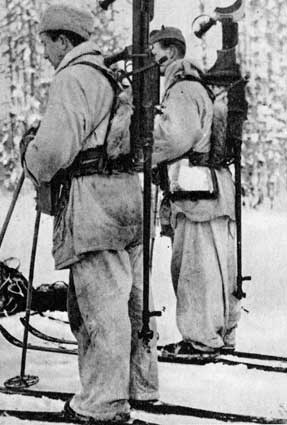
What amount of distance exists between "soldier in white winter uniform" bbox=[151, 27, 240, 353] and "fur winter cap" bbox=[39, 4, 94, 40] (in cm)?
122

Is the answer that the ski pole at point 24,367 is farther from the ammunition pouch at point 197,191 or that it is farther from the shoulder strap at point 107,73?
the ammunition pouch at point 197,191

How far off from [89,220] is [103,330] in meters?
0.45

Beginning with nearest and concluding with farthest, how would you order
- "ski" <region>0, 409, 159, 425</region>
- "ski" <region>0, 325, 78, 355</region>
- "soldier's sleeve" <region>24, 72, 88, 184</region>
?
"soldier's sleeve" <region>24, 72, 88, 184</region>
"ski" <region>0, 409, 159, 425</region>
"ski" <region>0, 325, 78, 355</region>

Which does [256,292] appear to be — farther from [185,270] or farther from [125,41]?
[125,41]

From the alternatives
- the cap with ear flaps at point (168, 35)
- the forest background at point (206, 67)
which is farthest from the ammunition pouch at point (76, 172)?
the forest background at point (206, 67)

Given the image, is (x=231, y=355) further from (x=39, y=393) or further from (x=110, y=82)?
(x=110, y=82)

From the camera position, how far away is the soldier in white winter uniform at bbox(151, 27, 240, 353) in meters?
4.27

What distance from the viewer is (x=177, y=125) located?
4074 millimetres

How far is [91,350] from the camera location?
2.93 meters

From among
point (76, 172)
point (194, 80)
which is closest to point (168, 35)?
point (194, 80)

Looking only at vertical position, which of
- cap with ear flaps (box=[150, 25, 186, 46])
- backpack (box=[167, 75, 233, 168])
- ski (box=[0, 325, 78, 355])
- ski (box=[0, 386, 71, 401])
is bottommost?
ski (box=[0, 386, 71, 401])

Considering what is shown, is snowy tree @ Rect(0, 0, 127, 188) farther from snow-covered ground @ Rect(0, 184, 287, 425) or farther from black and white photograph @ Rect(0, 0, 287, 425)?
black and white photograph @ Rect(0, 0, 287, 425)

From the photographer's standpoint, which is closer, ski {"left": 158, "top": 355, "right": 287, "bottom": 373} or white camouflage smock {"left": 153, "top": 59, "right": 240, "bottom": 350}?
ski {"left": 158, "top": 355, "right": 287, "bottom": 373}

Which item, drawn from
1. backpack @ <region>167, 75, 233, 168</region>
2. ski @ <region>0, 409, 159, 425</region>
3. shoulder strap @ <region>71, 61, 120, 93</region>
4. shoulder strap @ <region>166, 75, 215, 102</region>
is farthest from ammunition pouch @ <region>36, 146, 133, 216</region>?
backpack @ <region>167, 75, 233, 168</region>
